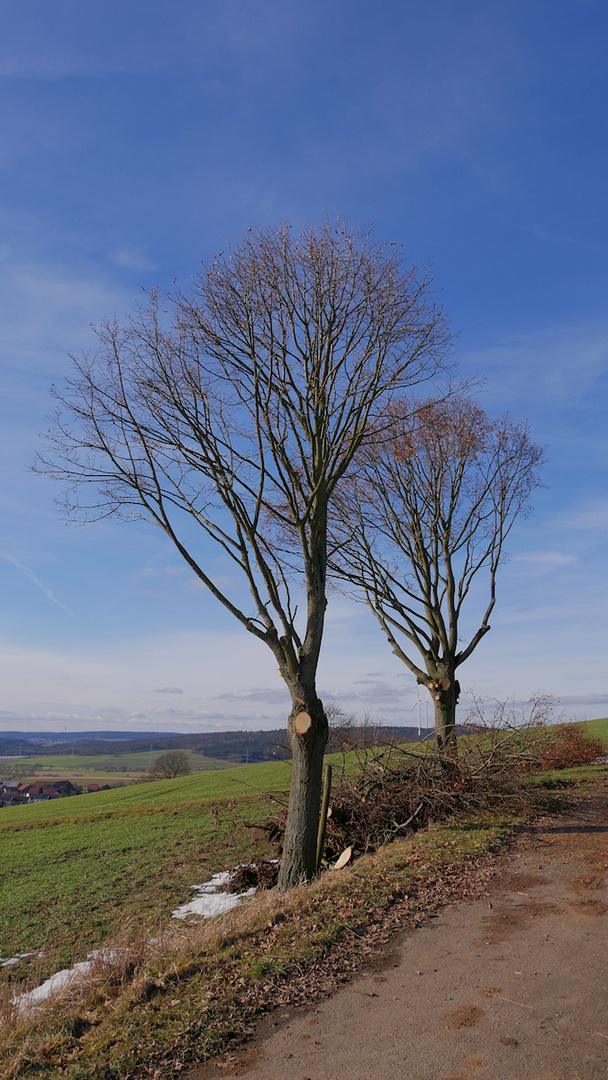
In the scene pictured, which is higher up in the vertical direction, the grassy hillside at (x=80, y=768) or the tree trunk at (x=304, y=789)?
the tree trunk at (x=304, y=789)

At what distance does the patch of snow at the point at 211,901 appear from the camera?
1019cm

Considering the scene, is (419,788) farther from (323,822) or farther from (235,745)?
(235,745)

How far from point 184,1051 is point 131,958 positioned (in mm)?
1869

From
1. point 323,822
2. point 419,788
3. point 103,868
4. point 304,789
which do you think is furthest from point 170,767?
point 304,789

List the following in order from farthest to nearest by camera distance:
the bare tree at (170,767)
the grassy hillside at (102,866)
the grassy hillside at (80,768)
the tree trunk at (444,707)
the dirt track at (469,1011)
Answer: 1. the grassy hillside at (80,768)
2. the bare tree at (170,767)
3. the tree trunk at (444,707)
4. the grassy hillside at (102,866)
5. the dirt track at (469,1011)

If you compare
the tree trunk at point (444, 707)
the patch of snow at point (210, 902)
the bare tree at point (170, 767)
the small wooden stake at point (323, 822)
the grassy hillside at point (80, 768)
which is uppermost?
the tree trunk at point (444, 707)

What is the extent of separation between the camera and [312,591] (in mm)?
10180

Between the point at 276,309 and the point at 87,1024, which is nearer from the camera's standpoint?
the point at 87,1024

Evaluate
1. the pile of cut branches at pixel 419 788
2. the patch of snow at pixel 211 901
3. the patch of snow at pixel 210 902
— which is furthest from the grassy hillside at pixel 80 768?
the pile of cut branches at pixel 419 788

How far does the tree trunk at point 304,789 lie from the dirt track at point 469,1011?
2.91m

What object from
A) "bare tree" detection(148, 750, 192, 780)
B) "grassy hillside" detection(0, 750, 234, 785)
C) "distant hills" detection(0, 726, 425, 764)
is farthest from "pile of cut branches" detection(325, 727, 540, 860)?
"grassy hillside" detection(0, 750, 234, 785)

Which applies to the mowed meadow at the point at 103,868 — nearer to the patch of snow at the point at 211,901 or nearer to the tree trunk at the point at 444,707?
the patch of snow at the point at 211,901

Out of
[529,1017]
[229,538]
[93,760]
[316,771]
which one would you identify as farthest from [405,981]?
[93,760]

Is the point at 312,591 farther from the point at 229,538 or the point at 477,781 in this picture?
the point at 477,781
